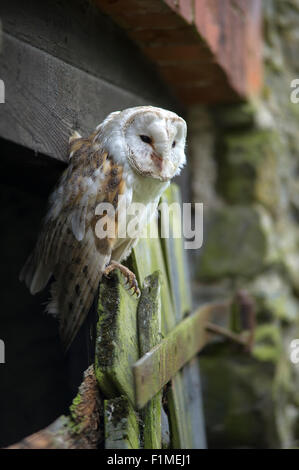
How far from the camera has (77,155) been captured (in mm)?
1603

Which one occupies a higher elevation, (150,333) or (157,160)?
(157,160)

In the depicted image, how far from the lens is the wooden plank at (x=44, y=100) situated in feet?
4.64

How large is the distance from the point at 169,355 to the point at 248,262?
115 cm

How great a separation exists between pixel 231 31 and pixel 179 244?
920 millimetres

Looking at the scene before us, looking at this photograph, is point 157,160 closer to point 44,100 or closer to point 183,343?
point 44,100

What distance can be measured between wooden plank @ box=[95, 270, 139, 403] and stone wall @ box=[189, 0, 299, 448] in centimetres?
124

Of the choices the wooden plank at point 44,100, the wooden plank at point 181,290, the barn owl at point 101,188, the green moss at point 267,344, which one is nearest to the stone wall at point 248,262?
the green moss at point 267,344

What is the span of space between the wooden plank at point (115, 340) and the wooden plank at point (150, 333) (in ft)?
0.07

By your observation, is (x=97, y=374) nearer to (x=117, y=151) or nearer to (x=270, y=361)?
(x=117, y=151)

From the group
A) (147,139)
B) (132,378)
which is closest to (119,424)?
(132,378)

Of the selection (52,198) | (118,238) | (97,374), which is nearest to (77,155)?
(52,198)

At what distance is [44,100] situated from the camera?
154 cm

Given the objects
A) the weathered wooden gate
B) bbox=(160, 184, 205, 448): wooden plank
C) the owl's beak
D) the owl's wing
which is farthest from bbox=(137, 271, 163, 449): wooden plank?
bbox=(160, 184, 205, 448): wooden plank

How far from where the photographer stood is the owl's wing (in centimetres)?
150
